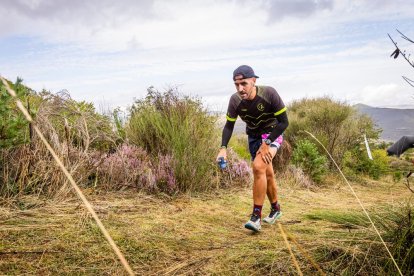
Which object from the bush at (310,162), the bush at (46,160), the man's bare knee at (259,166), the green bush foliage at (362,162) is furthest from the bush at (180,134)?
the green bush foliage at (362,162)

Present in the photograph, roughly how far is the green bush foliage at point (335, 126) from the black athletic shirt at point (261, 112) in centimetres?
917

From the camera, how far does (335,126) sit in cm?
1475

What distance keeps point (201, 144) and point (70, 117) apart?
7.35ft

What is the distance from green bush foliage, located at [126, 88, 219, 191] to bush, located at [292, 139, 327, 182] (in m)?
3.59

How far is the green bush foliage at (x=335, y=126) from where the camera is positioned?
14000mm

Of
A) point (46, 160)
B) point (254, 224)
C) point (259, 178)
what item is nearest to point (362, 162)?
point (259, 178)

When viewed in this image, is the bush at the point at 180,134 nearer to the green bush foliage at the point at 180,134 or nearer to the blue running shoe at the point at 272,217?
the green bush foliage at the point at 180,134

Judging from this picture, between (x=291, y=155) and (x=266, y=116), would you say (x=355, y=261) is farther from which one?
(x=291, y=155)

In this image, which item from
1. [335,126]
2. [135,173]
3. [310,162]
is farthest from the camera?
[335,126]

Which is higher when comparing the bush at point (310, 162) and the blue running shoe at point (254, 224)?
the blue running shoe at point (254, 224)

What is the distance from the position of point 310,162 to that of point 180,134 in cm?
511

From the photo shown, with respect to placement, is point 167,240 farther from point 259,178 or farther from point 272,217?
point 272,217

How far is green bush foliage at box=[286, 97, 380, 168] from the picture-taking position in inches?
551

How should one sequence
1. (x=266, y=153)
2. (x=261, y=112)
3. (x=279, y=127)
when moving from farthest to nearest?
(x=261, y=112) → (x=279, y=127) → (x=266, y=153)
